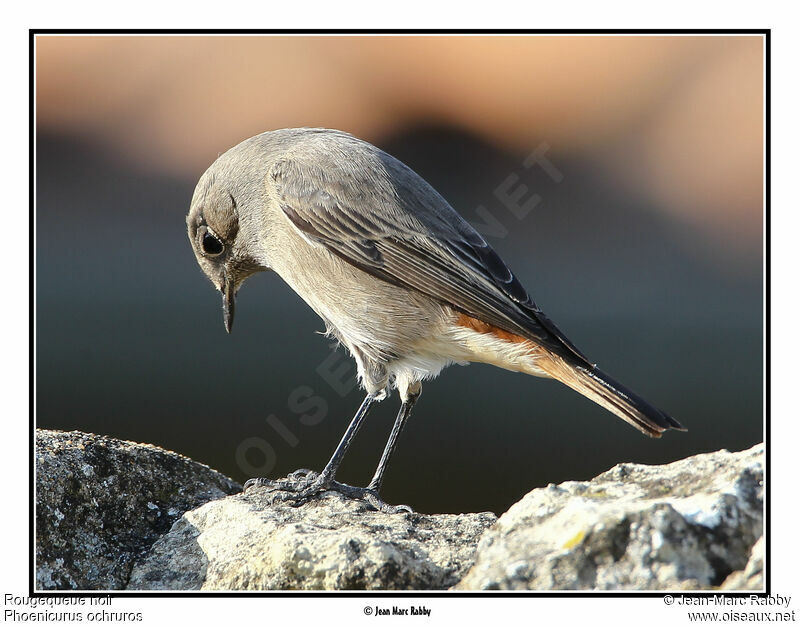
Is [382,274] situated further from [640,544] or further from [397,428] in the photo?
[640,544]

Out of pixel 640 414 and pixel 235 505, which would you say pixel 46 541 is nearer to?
pixel 235 505

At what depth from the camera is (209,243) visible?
5020 mm

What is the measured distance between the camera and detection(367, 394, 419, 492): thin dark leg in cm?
451

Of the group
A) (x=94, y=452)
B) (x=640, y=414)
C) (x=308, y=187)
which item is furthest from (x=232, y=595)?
(x=308, y=187)

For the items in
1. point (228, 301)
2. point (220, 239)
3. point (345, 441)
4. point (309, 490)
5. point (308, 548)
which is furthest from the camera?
point (228, 301)

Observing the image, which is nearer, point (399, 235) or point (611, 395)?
point (611, 395)

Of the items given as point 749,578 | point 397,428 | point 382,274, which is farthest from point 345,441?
point 749,578

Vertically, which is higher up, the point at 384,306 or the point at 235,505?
the point at 384,306

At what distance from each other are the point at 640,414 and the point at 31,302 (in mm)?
2904

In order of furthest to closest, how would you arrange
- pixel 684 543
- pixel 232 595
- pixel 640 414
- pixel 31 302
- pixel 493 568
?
1. pixel 640 414
2. pixel 31 302
3. pixel 232 595
4. pixel 493 568
5. pixel 684 543

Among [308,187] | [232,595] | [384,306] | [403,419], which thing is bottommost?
[232,595]

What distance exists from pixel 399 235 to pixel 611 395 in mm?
1456

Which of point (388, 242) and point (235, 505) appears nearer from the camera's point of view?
point (235, 505)

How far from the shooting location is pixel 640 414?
147 inches
